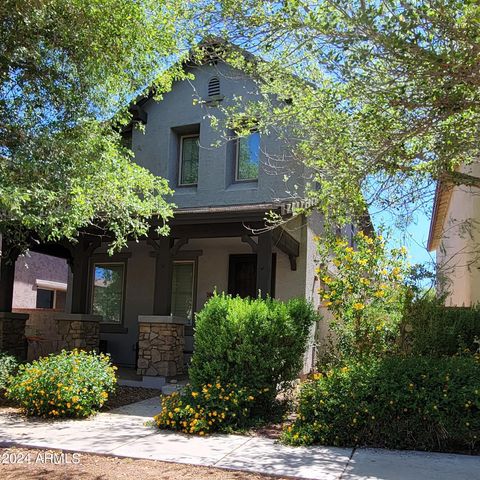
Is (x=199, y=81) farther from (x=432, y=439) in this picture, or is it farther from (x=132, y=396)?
(x=432, y=439)

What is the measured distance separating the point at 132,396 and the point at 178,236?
124 inches

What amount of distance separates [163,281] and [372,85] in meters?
5.85

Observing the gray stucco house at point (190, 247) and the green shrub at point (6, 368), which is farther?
the gray stucco house at point (190, 247)

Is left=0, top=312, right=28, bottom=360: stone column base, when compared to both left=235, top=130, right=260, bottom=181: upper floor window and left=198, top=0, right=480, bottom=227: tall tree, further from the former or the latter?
left=198, top=0, right=480, bottom=227: tall tree

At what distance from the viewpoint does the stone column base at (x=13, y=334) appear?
11695mm

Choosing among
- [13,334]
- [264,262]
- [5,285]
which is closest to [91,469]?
[264,262]

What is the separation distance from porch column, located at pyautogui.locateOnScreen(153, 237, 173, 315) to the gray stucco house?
20 millimetres

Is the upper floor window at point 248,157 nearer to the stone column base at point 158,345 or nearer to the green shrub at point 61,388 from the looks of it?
the stone column base at point 158,345

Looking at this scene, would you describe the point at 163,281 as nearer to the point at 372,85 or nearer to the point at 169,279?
the point at 169,279

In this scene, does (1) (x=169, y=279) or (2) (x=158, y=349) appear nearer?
(2) (x=158, y=349)

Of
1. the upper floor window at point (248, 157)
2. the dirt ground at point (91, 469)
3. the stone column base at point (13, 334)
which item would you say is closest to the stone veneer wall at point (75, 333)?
the stone column base at point (13, 334)

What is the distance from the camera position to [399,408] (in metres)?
6.09

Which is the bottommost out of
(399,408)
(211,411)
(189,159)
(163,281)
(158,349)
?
(211,411)

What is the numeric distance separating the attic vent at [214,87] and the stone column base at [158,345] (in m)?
5.89
